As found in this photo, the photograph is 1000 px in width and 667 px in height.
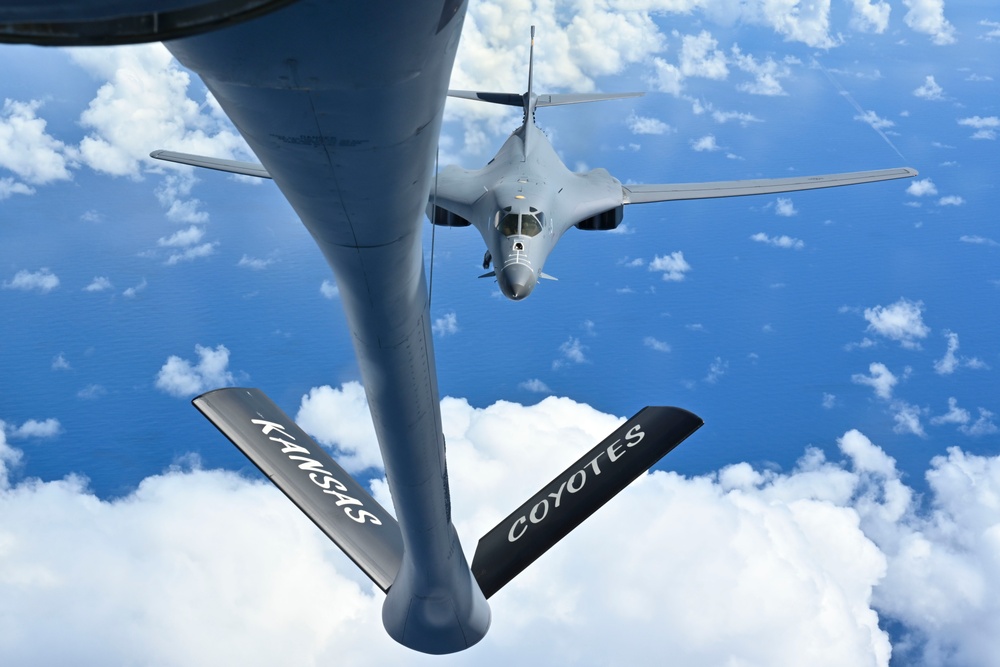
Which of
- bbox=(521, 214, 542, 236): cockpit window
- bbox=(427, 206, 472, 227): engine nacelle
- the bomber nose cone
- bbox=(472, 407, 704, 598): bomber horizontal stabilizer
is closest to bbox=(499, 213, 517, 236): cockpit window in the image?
bbox=(521, 214, 542, 236): cockpit window

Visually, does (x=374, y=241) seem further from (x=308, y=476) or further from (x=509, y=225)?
(x=509, y=225)

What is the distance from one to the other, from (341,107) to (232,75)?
452mm

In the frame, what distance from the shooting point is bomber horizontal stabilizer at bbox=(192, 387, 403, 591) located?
946 cm

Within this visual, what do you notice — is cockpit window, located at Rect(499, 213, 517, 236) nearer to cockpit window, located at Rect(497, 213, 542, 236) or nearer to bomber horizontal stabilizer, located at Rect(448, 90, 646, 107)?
cockpit window, located at Rect(497, 213, 542, 236)

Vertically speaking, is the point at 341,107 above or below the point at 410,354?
above

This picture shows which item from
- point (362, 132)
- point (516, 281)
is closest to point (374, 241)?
point (362, 132)

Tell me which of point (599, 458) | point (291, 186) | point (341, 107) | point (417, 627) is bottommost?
point (417, 627)

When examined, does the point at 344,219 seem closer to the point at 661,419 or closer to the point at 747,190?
the point at 661,419

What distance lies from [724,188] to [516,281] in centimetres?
715

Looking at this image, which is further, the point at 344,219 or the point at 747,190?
the point at 747,190

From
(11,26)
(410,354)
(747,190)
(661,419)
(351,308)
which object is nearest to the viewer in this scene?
(11,26)

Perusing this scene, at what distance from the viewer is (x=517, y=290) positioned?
16484 mm

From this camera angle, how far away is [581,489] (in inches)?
373

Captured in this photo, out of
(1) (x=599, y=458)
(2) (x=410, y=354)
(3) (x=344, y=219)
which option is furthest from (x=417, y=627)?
(3) (x=344, y=219)
